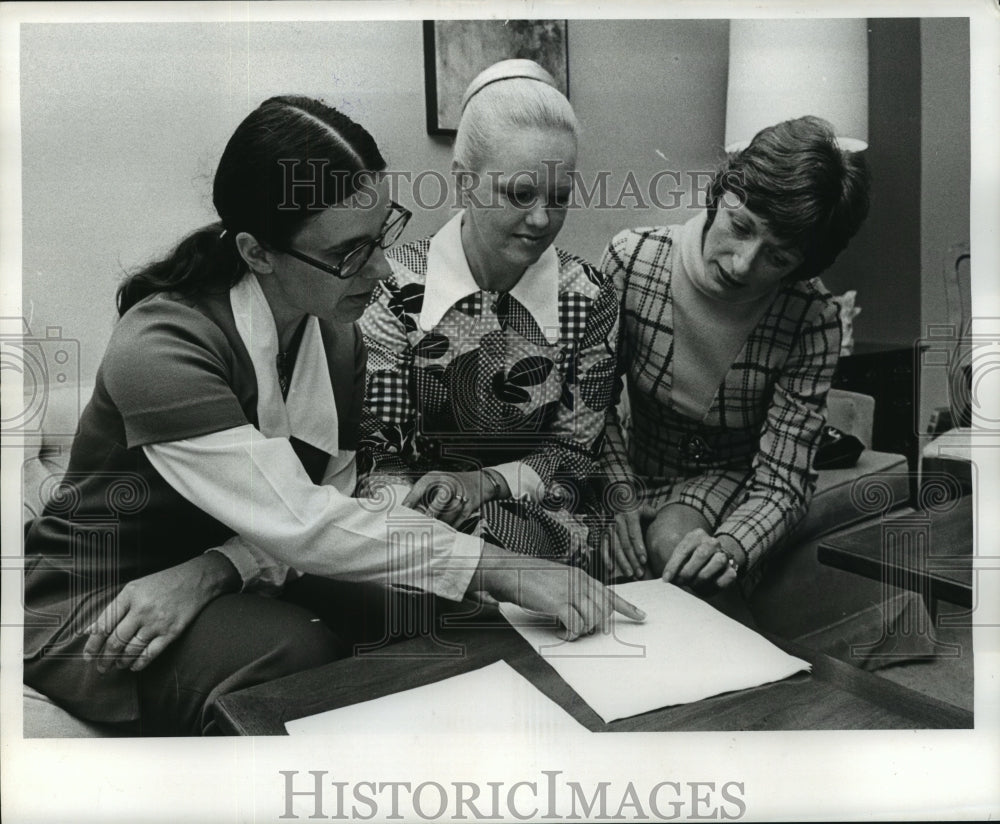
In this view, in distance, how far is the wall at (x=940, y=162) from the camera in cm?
171

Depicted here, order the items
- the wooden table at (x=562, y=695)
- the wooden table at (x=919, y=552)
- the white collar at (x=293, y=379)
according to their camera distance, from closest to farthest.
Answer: the wooden table at (x=562, y=695), the white collar at (x=293, y=379), the wooden table at (x=919, y=552)

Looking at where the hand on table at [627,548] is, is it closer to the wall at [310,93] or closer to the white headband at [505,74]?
the wall at [310,93]

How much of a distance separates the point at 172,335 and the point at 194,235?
181 mm

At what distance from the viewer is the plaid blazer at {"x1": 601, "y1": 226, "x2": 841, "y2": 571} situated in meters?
1.71

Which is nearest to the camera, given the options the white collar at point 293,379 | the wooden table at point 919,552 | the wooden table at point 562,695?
the wooden table at point 562,695

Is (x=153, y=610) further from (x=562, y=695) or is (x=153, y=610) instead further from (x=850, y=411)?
(x=850, y=411)

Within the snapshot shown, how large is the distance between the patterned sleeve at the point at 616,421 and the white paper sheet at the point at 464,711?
0.38 meters

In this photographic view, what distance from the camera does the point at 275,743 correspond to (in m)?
1.65

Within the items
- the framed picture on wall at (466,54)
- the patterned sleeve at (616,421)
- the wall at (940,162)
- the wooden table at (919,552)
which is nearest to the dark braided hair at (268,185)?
the framed picture on wall at (466,54)

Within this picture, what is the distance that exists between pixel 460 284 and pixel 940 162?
0.88 m

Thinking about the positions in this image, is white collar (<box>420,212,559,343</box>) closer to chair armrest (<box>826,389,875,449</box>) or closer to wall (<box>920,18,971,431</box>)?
chair armrest (<box>826,389,875,449</box>)

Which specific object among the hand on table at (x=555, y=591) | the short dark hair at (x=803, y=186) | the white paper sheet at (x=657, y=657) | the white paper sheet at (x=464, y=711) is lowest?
the white paper sheet at (x=464, y=711)

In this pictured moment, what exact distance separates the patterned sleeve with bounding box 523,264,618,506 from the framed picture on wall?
1.16ft

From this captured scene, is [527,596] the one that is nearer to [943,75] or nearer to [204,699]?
[204,699]
